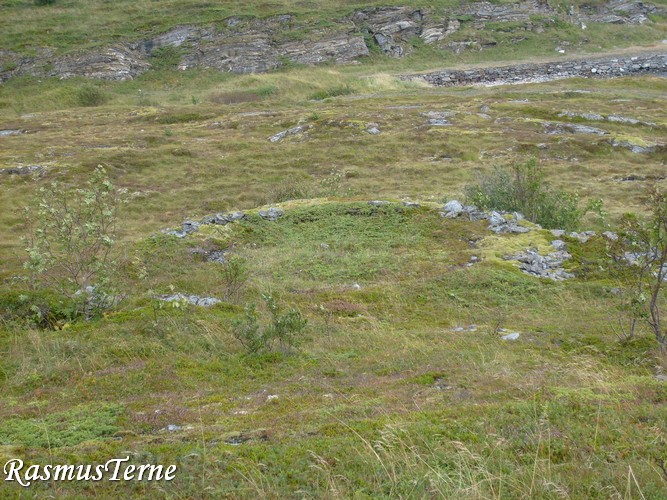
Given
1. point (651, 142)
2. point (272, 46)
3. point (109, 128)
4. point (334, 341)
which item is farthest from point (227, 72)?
point (334, 341)

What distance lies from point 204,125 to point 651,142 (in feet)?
118

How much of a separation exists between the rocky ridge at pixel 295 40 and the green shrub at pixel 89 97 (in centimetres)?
841

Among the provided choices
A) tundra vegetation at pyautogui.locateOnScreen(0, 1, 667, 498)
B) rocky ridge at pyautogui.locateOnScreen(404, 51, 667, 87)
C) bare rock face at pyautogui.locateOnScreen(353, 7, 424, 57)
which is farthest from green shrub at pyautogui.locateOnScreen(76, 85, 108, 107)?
tundra vegetation at pyautogui.locateOnScreen(0, 1, 667, 498)

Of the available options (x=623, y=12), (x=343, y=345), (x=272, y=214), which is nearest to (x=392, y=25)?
(x=623, y=12)

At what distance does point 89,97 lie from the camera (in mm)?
71562

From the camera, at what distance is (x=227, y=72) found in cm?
8338

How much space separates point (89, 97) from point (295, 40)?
31.8 meters

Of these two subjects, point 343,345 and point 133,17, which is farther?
point 133,17

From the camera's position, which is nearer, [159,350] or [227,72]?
[159,350]

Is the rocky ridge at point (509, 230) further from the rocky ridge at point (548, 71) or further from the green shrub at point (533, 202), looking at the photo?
the rocky ridge at point (548, 71)

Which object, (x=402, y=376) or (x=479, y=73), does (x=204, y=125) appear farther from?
(x=402, y=376)

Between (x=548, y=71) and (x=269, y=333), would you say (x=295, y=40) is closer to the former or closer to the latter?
(x=548, y=71)

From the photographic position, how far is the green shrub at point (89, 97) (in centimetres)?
7144

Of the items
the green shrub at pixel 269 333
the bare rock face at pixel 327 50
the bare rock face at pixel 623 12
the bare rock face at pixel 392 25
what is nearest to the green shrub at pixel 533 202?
the green shrub at pixel 269 333
